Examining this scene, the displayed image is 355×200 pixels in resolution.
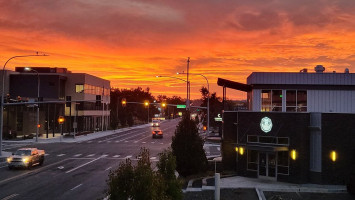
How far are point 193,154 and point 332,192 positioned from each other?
32.9 feet

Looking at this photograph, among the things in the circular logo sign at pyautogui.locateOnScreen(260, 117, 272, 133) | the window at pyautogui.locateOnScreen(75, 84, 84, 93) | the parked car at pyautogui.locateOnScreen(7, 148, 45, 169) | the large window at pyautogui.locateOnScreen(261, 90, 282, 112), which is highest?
the window at pyautogui.locateOnScreen(75, 84, 84, 93)

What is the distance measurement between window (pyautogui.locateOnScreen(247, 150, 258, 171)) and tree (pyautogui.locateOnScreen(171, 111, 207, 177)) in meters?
3.71

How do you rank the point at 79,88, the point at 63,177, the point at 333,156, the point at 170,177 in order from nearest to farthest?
the point at 170,177 < the point at 333,156 < the point at 63,177 < the point at 79,88

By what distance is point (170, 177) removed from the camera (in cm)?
1764

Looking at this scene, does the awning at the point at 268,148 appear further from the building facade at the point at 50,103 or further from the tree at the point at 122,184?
the building facade at the point at 50,103

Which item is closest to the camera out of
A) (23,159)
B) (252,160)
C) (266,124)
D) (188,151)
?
(188,151)

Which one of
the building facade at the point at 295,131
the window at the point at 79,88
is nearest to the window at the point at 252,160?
the building facade at the point at 295,131

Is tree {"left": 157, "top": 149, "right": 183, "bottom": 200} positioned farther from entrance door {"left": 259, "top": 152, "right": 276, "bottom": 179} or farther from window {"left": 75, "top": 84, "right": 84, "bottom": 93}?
window {"left": 75, "top": 84, "right": 84, "bottom": 93}

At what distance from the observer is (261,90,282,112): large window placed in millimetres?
34438

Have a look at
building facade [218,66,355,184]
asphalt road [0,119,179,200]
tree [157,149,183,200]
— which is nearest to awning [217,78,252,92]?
building facade [218,66,355,184]

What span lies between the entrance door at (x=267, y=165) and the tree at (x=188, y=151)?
446 centimetres

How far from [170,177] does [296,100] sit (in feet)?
65.4

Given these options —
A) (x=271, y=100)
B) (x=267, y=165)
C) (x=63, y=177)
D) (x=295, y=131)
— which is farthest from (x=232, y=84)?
(x=63, y=177)

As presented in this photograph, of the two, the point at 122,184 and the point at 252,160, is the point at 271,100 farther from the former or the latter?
the point at 122,184
